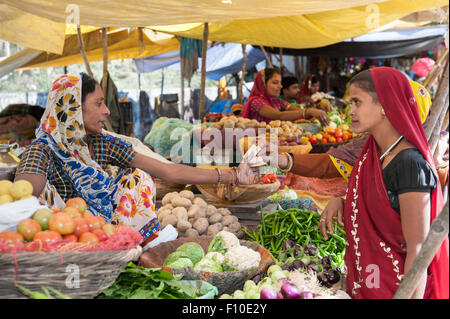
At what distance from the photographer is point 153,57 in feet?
47.5

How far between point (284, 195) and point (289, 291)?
239 centimetres

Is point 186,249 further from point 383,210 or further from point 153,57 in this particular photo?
point 153,57

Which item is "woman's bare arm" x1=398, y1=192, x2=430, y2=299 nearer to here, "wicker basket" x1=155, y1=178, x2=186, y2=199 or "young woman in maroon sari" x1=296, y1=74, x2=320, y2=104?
"wicker basket" x1=155, y1=178, x2=186, y2=199

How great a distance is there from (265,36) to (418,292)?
639 cm

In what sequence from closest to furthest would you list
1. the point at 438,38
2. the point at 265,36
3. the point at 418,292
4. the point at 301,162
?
the point at 418,292, the point at 301,162, the point at 265,36, the point at 438,38

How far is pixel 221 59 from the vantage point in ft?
45.3

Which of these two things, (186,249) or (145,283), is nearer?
(145,283)

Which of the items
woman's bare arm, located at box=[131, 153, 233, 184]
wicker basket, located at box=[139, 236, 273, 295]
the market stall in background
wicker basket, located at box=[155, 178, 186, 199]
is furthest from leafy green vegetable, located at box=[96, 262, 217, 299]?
wicker basket, located at box=[155, 178, 186, 199]

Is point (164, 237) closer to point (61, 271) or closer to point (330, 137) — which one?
point (61, 271)

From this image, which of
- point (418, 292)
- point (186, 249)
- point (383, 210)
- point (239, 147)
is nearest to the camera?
point (418, 292)

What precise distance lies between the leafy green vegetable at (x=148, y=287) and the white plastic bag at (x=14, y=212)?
46 cm

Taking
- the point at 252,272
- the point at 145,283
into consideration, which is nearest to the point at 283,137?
the point at 252,272

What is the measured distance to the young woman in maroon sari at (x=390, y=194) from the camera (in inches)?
76.2

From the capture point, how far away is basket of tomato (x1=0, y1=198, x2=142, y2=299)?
171cm
